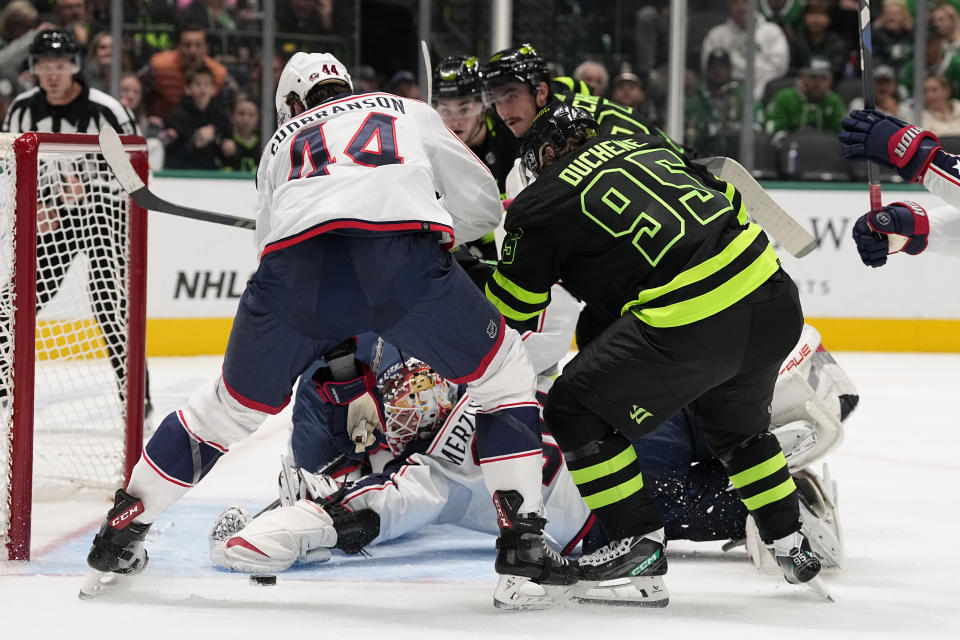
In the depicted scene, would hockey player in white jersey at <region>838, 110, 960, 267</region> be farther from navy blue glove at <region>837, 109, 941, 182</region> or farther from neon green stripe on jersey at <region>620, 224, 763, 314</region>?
neon green stripe on jersey at <region>620, 224, 763, 314</region>

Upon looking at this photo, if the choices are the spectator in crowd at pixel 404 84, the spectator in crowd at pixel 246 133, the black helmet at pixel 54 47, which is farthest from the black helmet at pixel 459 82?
the spectator in crowd at pixel 404 84

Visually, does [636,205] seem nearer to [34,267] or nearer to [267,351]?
[267,351]

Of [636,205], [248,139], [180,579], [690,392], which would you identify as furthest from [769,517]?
[248,139]

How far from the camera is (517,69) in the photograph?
368 centimetres

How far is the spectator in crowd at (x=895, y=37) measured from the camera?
754cm

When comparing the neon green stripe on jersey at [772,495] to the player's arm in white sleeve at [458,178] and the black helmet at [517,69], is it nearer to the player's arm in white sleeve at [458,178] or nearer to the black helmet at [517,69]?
the player's arm in white sleeve at [458,178]

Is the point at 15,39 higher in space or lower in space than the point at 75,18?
lower

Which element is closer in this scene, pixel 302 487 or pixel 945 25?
pixel 302 487

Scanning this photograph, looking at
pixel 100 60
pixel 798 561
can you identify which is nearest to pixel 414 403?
pixel 798 561

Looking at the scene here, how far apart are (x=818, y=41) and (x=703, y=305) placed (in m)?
5.68

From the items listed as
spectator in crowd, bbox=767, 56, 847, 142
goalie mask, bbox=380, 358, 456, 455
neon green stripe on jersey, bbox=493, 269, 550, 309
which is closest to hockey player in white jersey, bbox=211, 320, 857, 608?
goalie mask, bbox=380, 358, 456, 455

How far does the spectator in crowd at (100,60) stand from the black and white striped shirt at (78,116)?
2232 millimetres

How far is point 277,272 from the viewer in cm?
240

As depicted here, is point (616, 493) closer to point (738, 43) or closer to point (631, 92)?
point (631, 92)
